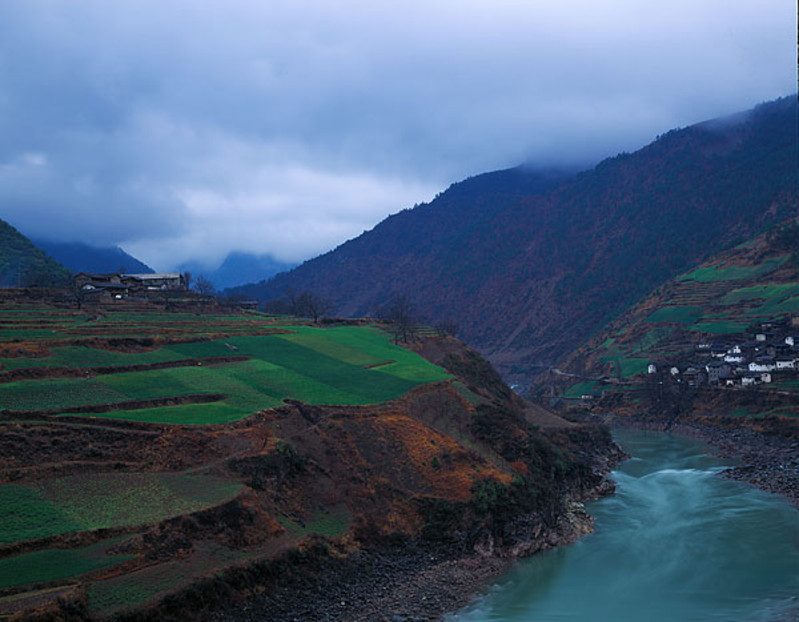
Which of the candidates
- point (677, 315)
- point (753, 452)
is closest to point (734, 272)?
point (677, 315)

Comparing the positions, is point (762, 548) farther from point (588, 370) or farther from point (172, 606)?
point (588, 370)

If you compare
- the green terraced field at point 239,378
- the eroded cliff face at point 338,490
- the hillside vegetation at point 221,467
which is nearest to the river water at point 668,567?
the eroded cliff face at point 338,490

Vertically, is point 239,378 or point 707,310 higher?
point 707,310

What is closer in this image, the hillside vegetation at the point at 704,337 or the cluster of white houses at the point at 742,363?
the cluster of white houses at the point at 742,363

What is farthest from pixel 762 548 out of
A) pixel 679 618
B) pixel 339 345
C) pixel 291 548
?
pixel 339 345

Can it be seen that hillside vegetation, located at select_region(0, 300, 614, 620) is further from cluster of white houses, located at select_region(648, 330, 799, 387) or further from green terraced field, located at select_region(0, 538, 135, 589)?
cluster of white houses, located at select_region(648, 330, 799, 387)

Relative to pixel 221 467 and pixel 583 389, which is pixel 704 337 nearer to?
pixel 583 389

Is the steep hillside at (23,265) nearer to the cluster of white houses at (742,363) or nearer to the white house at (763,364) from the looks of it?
the cluster of white houses at (742,363)
